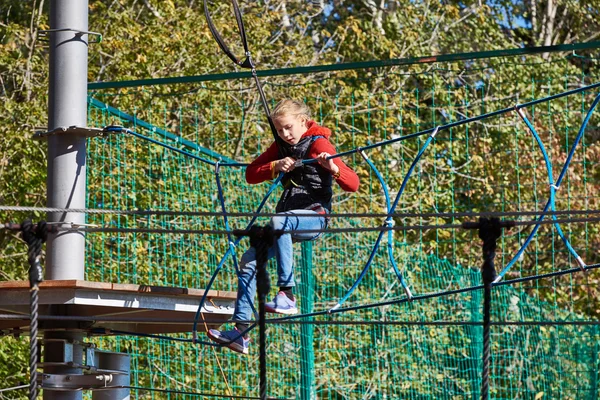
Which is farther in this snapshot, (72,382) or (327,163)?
(327,163)

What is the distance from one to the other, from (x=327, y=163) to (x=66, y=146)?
90 centimetres

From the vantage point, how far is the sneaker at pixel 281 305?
3.51 meters

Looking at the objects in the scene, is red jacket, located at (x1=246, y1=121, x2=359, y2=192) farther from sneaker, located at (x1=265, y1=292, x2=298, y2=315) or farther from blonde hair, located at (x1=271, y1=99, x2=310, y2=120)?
sneaker, located at (x1=265, y1=292, x2=298, y2=315)

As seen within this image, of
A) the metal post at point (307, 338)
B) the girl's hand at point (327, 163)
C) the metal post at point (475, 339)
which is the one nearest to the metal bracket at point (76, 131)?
the girl's hand at point (327, 163)

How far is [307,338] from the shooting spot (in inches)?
226

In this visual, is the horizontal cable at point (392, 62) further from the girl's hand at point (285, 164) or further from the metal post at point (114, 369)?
the metal post at point (114, 369)

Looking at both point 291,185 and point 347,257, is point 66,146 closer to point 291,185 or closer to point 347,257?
point 291,185

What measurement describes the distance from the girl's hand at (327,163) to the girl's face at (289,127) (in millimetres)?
230

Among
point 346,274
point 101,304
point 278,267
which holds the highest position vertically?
point 346,274

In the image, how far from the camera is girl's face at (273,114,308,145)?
12.5 feet

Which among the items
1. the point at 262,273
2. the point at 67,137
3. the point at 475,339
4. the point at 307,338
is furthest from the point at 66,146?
the point at 475,339

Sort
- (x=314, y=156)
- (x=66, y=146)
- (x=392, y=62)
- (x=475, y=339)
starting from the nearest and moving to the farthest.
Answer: (x=66, y=146) < (x=314, y=156) < (x=392, y=62) < (x=475, y=339)

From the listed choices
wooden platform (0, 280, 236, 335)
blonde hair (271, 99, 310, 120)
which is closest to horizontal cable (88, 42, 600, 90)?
blonde hair (271, 99, 310, 120)

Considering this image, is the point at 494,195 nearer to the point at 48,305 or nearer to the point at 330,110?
the point at 330,110
